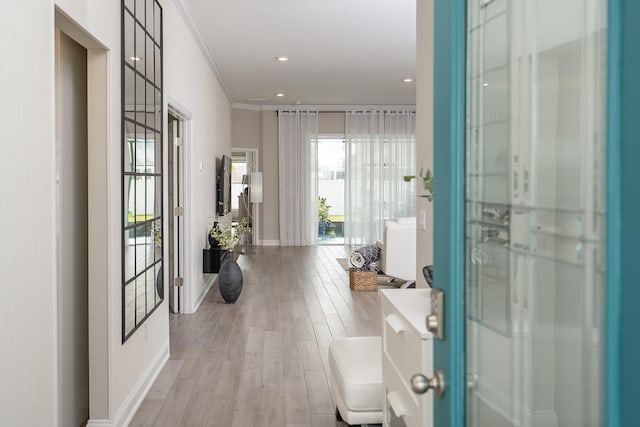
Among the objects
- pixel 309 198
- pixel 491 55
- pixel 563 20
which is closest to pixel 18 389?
pixel 491 55

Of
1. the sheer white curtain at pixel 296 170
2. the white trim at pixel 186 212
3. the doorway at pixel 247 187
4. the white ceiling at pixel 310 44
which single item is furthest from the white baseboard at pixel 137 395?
the sheer white curtain at pixel 296 170

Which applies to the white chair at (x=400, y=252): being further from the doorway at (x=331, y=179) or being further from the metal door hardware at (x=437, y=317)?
the metal door hardware at (x=437, y=317)

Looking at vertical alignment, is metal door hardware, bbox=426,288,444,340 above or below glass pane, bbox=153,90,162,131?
below

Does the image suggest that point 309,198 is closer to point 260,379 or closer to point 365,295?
point 365,295

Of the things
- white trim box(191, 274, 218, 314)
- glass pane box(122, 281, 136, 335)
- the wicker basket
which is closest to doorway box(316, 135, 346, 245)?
white trim box(191, 274, 218, 314)

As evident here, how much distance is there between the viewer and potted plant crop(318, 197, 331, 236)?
11875 millimetres

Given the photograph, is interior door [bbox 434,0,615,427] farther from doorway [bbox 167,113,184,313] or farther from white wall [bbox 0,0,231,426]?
doorway [bbox 167,113,184,313]

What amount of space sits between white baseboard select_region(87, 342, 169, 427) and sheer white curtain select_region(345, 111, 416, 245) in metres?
7.70

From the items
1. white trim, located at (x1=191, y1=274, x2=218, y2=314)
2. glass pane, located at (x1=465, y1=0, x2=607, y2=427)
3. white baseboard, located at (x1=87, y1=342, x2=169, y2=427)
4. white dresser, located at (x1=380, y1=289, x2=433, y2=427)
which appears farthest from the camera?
white trim, located at (x1=191, y1=274, x2=218, y2=314)

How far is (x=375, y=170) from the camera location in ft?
37.5

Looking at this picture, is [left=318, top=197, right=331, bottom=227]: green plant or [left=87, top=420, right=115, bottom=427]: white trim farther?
[left=318, top=197, right=331, bottom=227]: green plant

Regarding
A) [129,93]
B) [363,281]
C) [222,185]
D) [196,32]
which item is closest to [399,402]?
[129,93]

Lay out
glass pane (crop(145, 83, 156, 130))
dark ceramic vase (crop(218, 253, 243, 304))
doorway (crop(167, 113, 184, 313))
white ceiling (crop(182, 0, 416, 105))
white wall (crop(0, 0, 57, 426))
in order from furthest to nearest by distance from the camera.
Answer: dark ceramic vase (crop(218, 253, 243, 304)) < doorway (crop(167, 113, 184, 313)) < white ceiling (crop(182, 0, 416, 105)) < glass pane (crop(145, 83, 156, 130)) < white wall (crop(0, 0, 57, 426))

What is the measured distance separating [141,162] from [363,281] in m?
3.90
